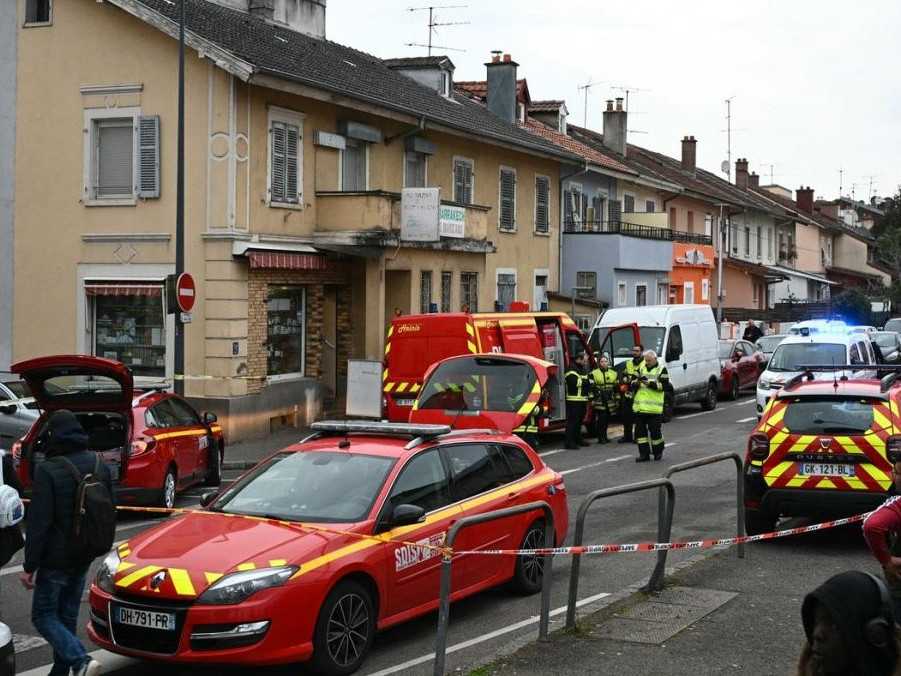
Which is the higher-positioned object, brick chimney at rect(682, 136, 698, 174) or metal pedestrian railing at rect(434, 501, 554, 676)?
brick chimney at rect(682, 136, 698, 174)

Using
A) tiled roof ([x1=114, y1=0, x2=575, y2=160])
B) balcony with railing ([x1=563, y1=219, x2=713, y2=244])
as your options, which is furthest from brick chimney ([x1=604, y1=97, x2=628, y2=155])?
tiled roof ([x1=114, y1=0, x2=575, y2=160])

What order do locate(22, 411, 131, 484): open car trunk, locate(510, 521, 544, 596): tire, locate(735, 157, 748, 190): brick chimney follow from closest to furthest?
locate(510, 521, 544, 596): tire
locate(22, 411, 131, 484): open car trunk
locate(735, 157, 748, 190): brick chimney

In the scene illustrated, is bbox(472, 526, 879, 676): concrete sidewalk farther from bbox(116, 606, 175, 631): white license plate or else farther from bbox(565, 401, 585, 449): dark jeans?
bbox(565, 401, 585, 449): dark jeans

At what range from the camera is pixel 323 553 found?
26.5ft

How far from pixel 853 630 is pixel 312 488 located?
19.0ft

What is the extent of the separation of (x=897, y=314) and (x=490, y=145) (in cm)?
4219

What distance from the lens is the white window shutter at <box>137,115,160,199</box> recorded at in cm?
2367

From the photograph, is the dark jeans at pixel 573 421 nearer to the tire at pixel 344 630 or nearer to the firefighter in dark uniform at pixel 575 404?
the firefighter in dark uniform at pixel 575 404

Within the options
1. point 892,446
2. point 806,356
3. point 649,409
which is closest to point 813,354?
point 806,356

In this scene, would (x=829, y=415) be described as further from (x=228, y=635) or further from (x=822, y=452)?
(x=228, y=635)

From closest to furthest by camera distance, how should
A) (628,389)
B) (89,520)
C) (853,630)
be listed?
(853,630), (89,520), (628,389)

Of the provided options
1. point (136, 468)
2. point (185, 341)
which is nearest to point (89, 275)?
point (185, 341)

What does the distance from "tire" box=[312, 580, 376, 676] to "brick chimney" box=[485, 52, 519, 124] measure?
3370cm

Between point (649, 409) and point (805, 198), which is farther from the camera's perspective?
point (805, 198)
